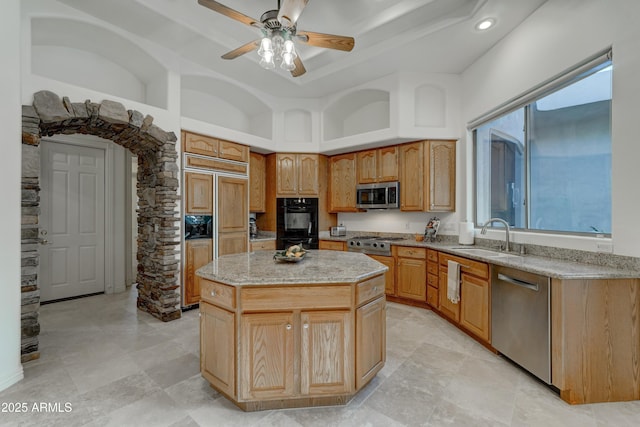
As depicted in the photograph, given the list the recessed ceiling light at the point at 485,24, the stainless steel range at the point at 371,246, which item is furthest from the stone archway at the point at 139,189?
the recessed ceiling light at the point at 485,24

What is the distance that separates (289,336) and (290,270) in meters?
0.42

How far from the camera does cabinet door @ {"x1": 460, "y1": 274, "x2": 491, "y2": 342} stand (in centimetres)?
271

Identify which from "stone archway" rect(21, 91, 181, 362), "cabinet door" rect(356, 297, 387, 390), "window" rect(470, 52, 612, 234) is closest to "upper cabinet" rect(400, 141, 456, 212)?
"window" rect(470, 52, 612, 234)

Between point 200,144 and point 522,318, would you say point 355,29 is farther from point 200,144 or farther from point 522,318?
point 522,318

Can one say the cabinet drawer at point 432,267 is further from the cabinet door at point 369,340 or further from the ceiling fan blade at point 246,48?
the ceiling fan blade at point 246,48

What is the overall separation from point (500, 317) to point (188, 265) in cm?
348

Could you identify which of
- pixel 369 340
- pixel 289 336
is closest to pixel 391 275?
pixel 369 340

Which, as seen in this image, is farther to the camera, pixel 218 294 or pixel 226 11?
pixel 226 11

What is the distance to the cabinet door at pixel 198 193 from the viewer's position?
3.67m

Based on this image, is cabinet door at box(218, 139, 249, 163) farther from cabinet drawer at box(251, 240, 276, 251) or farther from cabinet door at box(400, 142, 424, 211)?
cabinet door at box(400, 142, 424, 211)

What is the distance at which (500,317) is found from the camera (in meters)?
2.54

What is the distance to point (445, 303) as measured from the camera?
342cm

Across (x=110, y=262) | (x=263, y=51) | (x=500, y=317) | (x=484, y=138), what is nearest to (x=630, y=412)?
(x=500, y=317)

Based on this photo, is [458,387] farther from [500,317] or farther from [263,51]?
[263,51]
